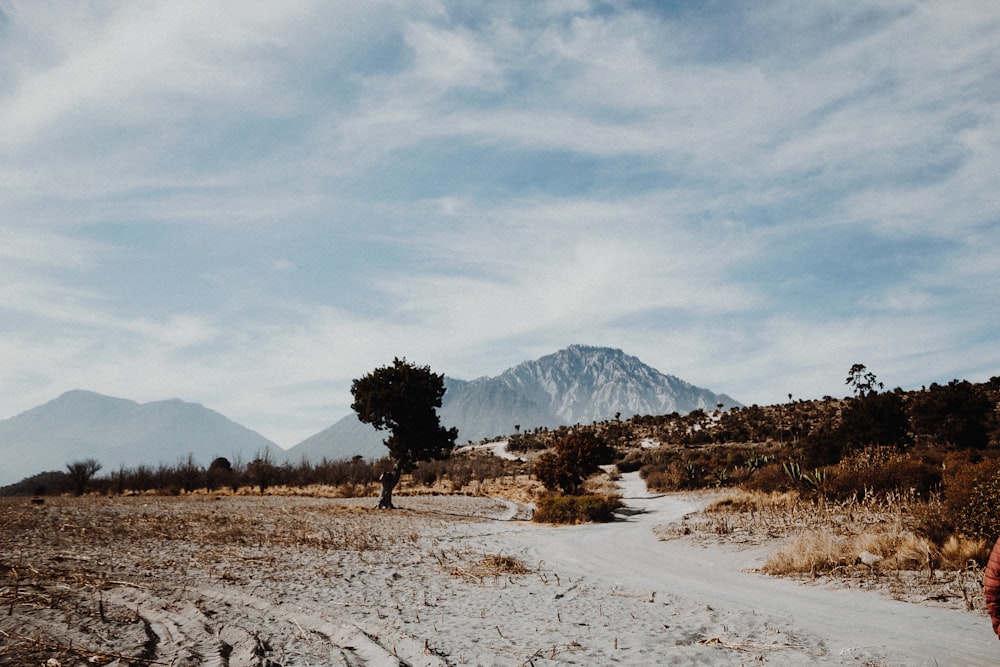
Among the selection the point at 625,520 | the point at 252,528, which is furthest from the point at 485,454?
the point at 252,528

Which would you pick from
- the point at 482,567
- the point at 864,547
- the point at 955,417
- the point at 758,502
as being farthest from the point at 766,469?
the point at 482,567

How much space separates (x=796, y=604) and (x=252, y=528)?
1440 cm

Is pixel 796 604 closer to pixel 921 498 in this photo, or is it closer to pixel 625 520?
pixel 921 498

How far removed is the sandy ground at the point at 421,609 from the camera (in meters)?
5.68

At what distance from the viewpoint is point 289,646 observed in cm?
597

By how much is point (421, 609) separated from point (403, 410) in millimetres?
20364

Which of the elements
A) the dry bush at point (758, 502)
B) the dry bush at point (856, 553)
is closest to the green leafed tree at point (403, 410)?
the dry bush at point (758, 502)

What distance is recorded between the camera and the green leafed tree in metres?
27.6

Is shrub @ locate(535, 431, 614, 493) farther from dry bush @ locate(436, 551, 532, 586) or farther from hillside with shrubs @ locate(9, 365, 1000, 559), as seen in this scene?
dry bush @ locate(436, 551, 532, 586)

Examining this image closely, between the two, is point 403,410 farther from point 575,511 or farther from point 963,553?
point 963,553

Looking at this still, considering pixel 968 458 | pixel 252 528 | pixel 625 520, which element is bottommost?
pixel 625 520

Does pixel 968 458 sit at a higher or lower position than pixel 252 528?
higher

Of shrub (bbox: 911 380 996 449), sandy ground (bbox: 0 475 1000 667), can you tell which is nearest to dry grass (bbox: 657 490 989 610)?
sandy ground (bbox: 0 475 1000 667)

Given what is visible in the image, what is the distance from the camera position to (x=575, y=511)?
2225cm
